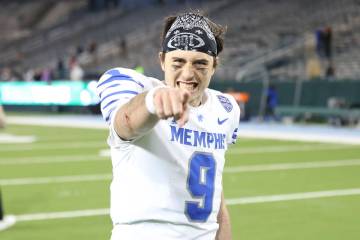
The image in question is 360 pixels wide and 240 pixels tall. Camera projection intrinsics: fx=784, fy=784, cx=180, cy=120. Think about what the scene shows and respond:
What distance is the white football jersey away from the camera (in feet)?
9.77

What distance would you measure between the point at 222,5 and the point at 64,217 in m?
32.0

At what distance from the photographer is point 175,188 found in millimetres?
3033

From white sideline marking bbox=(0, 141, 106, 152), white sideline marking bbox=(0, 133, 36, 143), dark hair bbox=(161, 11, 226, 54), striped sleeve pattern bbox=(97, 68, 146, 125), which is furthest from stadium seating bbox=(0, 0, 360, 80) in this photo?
striped sleeve pattern bbox=(97, 68, 146, 125)

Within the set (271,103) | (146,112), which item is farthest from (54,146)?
(146,112)

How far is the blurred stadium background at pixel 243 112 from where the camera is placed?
7965 millimetres

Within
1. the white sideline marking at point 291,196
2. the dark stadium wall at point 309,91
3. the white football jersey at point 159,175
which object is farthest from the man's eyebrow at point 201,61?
the dark stadium wall at point 309,91

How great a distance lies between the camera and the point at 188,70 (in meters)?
2.90

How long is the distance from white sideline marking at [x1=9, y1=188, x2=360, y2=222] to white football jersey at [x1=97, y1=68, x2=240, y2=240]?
4.75 metres

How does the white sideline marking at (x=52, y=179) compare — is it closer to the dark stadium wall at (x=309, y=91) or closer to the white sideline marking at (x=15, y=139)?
the white sideline marking at (x=15, y=139)

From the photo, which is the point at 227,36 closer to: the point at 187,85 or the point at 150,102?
the point at 187,85

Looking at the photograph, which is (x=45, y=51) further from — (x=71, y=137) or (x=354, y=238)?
(x=354, y=238)

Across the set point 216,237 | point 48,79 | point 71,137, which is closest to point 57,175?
point 71,137

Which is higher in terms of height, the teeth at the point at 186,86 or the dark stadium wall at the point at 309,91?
the teeth at the point at 186,86

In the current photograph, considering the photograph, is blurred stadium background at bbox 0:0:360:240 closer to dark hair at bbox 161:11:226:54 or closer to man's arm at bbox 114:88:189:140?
dark hair at bbox 161:11:226:54
